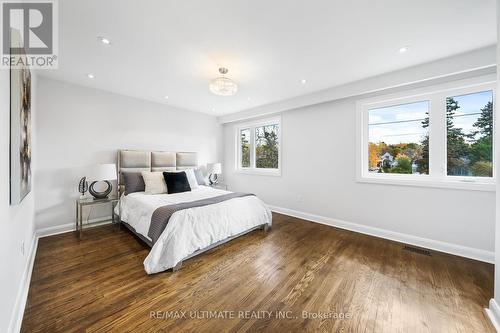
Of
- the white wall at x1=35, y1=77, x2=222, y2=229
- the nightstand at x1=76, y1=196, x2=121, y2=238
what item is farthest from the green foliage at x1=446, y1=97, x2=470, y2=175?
the nightstand at x1=76, y1=196, x2=121, y2=238

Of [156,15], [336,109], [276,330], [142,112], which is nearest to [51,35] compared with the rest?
[156,15]

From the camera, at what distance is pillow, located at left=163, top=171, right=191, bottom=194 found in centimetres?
347

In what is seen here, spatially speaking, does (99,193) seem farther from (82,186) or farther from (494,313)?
(494,313)

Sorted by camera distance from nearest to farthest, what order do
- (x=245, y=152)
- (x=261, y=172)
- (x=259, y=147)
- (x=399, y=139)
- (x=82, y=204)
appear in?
(x=82, y=204) → (x=399, y=139) → (x=261, y=172) → (x=259, y=147) → (x=245, y=152)

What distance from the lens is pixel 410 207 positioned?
288 centimetres

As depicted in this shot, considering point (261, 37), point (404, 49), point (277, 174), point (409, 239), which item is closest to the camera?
point (261, 37)

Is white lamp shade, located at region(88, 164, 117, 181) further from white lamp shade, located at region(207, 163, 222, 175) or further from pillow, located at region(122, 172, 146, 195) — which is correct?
white lamp shade, located at region(207, 163, 222, 175)

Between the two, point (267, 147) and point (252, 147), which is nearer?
point (267, 147)

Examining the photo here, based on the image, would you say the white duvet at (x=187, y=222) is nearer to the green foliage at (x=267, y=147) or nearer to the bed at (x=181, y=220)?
the bed at (x=181, y=220)

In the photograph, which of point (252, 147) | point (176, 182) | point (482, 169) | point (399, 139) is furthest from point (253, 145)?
point (482, 169)

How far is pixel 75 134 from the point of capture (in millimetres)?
3305

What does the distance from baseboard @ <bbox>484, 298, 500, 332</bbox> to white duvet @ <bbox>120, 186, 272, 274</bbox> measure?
95.3 inches

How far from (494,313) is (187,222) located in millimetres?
2793

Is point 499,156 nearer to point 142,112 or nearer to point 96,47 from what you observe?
point 96,47
